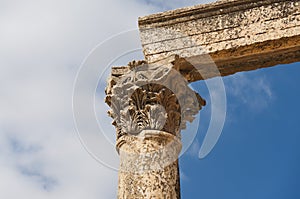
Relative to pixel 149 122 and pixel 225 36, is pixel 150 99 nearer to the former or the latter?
pixel 149 122

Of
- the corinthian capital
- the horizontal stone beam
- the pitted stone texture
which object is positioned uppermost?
the horizontal stone beam

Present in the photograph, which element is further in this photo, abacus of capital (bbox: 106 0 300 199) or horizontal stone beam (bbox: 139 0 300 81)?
horizontal stone beam (bbox: 139 0 300 81)

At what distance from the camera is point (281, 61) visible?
10.3 metres

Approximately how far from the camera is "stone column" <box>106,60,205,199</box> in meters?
8.57

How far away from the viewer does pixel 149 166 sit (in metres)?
8.67

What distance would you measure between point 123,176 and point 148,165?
0.43 metres

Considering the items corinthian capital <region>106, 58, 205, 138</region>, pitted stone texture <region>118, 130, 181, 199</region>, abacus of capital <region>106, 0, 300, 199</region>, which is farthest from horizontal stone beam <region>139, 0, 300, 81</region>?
pitted stone texture <region>118, 130, 181, 199</region>

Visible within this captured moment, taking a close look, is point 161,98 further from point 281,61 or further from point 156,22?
point 281,61

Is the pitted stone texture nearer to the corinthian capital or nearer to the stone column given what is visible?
the stone column

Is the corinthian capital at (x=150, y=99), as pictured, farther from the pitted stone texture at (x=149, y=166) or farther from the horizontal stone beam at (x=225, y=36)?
the horizontal stone beam at (x=225, y=36)

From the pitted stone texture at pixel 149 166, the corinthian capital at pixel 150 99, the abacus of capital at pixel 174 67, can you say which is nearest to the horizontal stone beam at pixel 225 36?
the abacus of capital at pixel 174 67

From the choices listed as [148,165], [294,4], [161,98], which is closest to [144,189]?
[148,165]

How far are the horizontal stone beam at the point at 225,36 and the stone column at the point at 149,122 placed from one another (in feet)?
1.67

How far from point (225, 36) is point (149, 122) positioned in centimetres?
216
